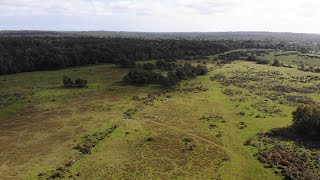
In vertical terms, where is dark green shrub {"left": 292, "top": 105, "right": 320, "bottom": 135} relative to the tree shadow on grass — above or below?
above

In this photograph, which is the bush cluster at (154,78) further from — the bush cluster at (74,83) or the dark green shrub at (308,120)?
the dark green shrub at (308,120)

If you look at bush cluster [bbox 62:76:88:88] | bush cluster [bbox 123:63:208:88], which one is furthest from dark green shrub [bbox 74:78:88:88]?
bush cluster [bbox 123:63:208:88]

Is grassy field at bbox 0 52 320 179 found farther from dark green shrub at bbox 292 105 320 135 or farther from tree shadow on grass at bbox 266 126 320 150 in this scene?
dark green shrub at bbox 292 105 320 135

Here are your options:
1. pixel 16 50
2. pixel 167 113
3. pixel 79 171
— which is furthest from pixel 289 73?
pixel 16 50

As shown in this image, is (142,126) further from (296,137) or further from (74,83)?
(74,83)

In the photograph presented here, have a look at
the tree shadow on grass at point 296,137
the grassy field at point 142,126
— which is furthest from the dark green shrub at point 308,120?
the grassy field at point 142,126

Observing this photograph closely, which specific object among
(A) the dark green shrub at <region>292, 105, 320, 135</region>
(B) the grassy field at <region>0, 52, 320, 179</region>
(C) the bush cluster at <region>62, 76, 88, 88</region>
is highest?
(A) the dark green shrub at <region>292, 105, 320, 135</region>

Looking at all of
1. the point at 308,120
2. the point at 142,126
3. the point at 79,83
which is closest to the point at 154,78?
the point at 79,83
